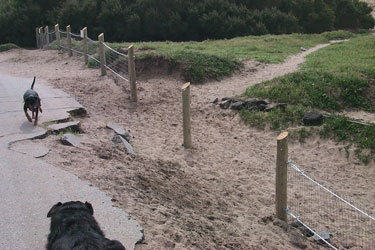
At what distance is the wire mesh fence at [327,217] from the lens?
18.3 feet

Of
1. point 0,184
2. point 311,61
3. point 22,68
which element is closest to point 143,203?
point 0,184

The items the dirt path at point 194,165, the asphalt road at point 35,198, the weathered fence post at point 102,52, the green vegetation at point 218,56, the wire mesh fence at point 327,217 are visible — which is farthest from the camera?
the weathered fence post at point 102,52

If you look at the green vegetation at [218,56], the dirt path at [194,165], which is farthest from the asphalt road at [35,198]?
the green vegetation at [218,56]

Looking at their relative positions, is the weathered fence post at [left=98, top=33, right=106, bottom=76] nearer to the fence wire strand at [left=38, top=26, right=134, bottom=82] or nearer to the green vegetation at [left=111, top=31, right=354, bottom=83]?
the fence wire strand at [left=38, top=26, right=134, bottom=82]

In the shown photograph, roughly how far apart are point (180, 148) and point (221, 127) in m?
1.72

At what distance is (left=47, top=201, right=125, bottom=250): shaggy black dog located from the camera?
3.29 m

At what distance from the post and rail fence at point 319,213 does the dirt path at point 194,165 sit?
337 millimetres

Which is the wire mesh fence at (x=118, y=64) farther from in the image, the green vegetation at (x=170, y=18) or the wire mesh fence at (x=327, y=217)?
the green vegetation at (x=170, y=18)

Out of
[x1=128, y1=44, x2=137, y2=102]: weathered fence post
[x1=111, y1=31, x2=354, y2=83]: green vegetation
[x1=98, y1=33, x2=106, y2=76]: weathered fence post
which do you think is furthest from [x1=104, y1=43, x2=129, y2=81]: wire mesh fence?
[x1=128, y1=44, x2=137, y2=102]: weathered fence post

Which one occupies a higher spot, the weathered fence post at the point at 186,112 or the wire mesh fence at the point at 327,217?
the weathered fence post at the point at 186,112

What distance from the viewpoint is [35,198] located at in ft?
16.3

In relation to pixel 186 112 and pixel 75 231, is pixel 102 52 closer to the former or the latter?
pixel 186 112

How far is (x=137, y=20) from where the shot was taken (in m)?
27.5

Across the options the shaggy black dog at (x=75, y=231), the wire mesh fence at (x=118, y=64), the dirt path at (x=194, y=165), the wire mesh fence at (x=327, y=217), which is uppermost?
the wire mesh fence at (x=118, y=64)
